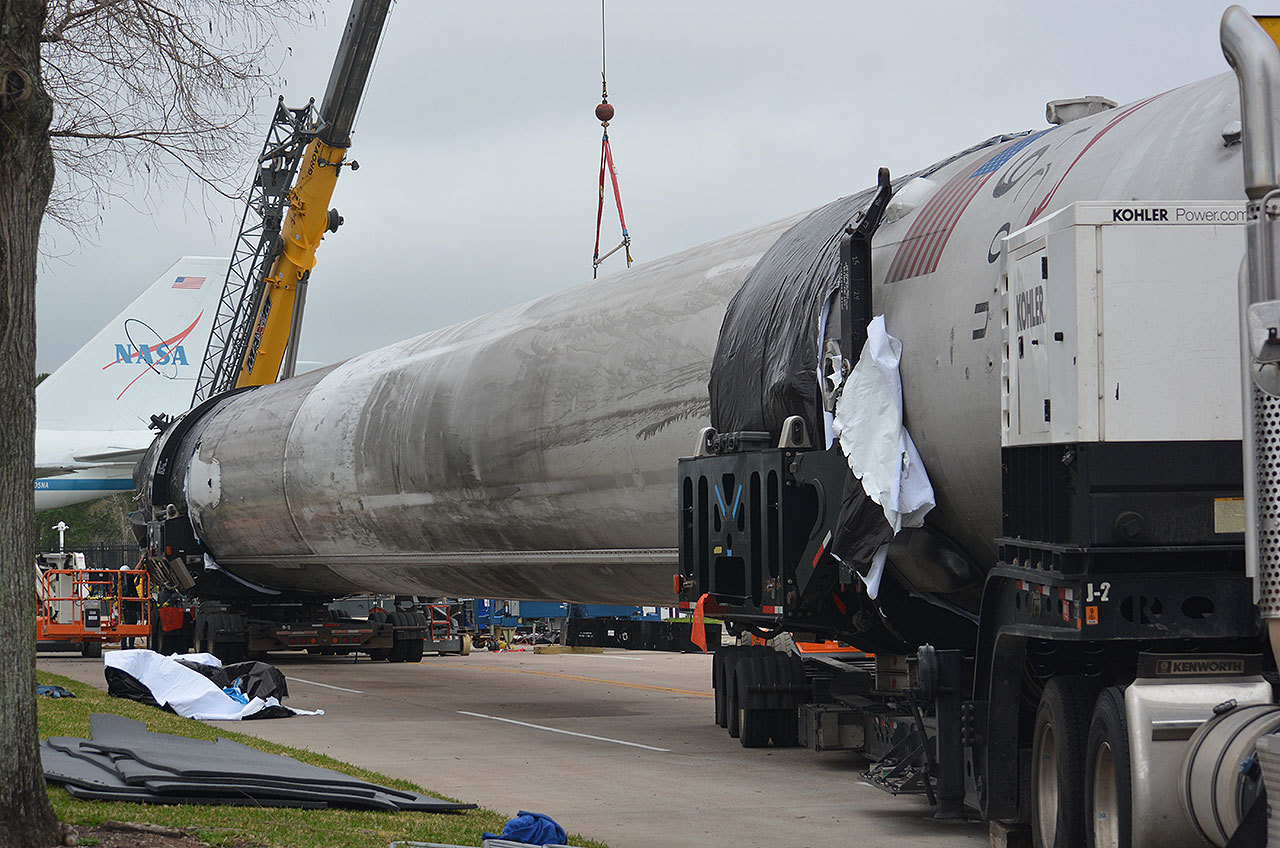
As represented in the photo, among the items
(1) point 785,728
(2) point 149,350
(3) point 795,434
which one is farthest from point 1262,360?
(2) point 149,350

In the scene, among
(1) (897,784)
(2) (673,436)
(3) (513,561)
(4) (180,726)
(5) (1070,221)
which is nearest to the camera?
(5) (1070,221)

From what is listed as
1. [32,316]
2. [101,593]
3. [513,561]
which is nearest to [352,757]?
[513,561]

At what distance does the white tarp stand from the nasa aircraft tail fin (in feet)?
99.8

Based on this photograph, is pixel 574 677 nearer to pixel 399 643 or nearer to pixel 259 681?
pixel 399 643

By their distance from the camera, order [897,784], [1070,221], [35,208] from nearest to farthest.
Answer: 1. [1070,221]
2. [35,208]
3. [897,784]

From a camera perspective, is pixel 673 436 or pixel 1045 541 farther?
pixel 673 436

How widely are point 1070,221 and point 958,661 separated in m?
2.66

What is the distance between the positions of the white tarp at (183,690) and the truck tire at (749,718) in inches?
234

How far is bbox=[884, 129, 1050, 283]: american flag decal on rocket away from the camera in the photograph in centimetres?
913

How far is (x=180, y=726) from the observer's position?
14.6m

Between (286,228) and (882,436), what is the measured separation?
1909cm

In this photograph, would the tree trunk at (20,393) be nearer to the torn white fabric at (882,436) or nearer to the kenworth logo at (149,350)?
the torn white fabric at (882,436)

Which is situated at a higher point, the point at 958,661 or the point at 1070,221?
the point at 1070,221

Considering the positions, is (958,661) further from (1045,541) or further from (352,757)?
(352,757)
